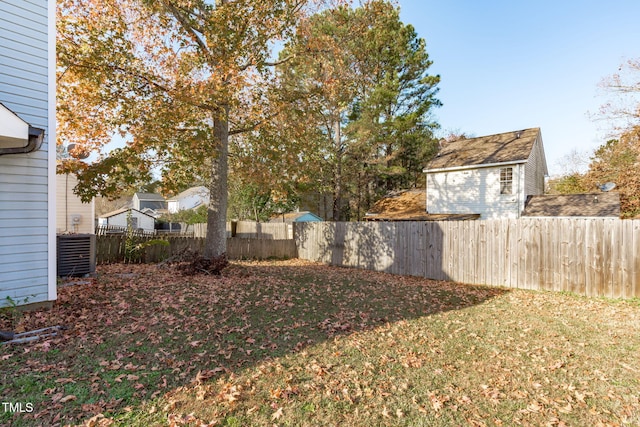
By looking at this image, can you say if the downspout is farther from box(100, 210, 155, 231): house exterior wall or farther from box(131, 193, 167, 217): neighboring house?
box(131, 193, 167, 217): neighboring house

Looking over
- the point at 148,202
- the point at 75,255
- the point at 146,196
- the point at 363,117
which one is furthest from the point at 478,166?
the point at 146,196

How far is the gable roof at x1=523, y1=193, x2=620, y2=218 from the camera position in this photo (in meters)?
14.7

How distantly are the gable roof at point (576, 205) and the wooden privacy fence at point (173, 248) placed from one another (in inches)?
484

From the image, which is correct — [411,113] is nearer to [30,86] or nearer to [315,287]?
[315,287]

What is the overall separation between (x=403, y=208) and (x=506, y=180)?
6.42 m

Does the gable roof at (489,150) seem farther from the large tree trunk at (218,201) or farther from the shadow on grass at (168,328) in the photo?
the large tree trunk at (218,201)

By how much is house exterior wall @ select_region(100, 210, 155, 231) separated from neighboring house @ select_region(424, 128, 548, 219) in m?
28.3

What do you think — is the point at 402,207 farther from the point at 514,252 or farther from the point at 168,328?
the point at 168,328

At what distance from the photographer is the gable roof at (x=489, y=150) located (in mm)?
17109

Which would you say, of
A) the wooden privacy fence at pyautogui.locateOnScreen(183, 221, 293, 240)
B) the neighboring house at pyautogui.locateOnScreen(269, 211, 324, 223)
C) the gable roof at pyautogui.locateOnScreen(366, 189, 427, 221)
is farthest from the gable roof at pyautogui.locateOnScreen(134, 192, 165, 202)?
the gable roof at pyautogui.locateOnScreen(366, 189, 427, 221)

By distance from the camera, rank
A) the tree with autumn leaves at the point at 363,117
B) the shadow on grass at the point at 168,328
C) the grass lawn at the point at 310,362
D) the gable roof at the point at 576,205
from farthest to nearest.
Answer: the gable roof at the point at 576,205, the tree with autumn leaves at the point at 363,117, the shadow on grass at the point at 168,328, the grass lawn at the point at 310,362

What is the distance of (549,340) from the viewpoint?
4820 millimetres

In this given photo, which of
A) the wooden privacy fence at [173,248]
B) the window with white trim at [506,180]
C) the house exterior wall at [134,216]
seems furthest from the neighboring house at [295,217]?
the window with white trim at [506,180]

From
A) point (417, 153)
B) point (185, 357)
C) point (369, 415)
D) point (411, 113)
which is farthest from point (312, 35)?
point (417, 153)
